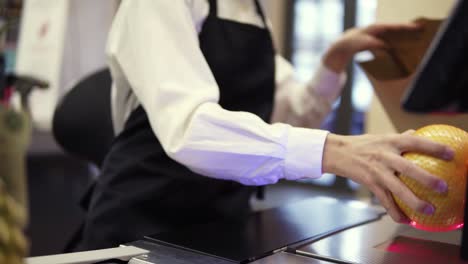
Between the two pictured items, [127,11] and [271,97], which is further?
[271,97]

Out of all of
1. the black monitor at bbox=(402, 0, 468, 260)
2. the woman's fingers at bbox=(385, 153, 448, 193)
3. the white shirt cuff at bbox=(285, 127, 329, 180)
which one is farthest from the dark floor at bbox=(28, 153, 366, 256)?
the black monitor at bbox=(402, 0, 468, 260)

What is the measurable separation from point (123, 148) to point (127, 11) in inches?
8.8

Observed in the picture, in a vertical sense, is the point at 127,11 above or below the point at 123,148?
above

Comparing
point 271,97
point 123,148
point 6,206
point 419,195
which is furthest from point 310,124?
point 6,206

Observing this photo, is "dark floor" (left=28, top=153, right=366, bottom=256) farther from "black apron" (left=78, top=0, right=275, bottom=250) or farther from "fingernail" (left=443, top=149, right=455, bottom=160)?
"fingernail" (left=443, top=149, right=455, bottom=160)

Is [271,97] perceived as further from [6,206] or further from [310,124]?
[6,206]

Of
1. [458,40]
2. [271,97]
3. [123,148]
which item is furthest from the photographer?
[271,97]

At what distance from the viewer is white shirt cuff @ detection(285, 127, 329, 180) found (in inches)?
28.3

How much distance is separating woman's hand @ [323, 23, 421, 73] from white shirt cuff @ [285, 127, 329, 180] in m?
0.31

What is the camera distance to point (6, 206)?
0.36 meters

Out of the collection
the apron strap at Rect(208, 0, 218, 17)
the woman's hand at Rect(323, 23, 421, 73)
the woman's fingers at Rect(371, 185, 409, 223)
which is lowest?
the woman's fingers at Rect(371, 185, 409, 223)

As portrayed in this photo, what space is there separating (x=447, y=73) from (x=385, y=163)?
0.19 meters

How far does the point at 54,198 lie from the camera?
3.05 metres

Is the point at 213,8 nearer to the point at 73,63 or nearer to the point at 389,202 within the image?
the point at 389,202
